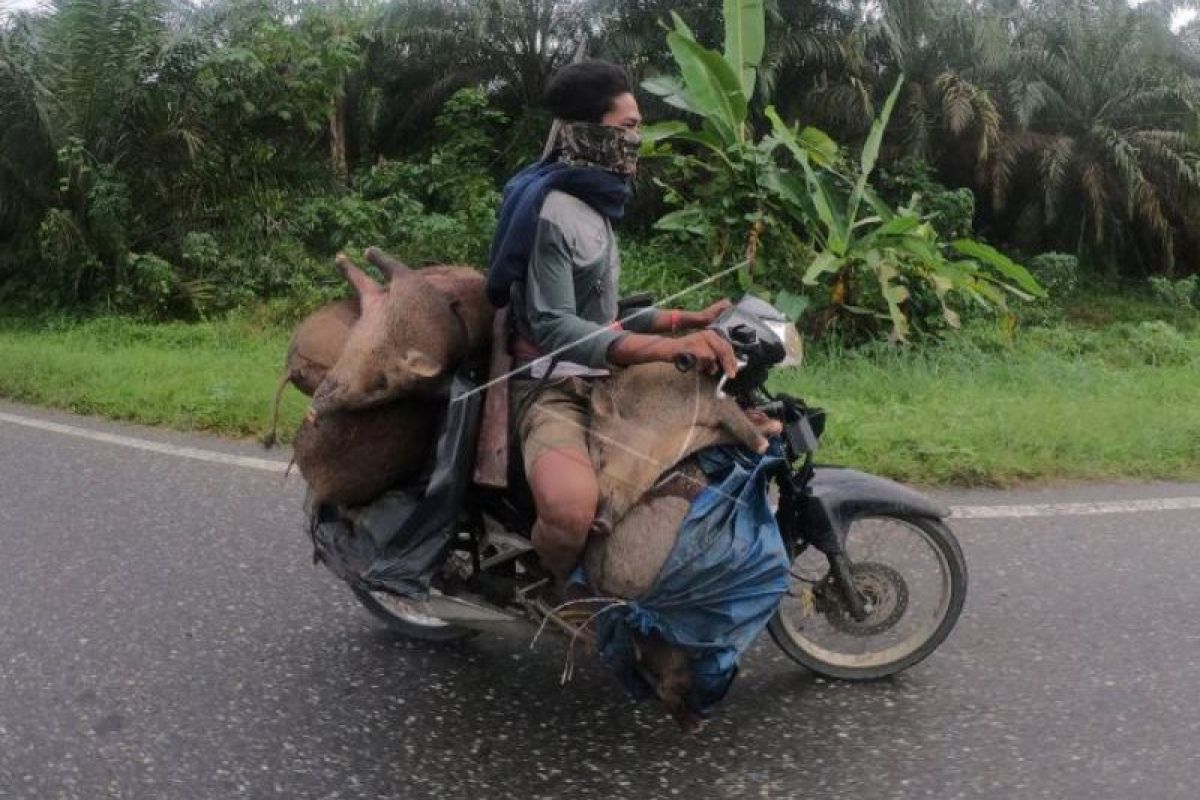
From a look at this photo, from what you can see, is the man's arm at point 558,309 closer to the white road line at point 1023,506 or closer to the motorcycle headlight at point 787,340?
the motorcycle headlight at point 787,340

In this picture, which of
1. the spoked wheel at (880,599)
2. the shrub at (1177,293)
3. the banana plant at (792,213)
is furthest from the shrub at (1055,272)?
the spoked wheel at (880,599)

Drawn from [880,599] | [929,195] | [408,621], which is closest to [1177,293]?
[929,195]

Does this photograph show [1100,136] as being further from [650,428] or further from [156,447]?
[650,428]

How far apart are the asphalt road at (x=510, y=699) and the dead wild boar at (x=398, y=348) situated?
901mm

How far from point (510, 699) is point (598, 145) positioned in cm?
153

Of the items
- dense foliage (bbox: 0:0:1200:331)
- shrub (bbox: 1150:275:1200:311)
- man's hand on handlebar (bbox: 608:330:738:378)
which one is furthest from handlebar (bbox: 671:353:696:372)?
shrub (bbox: 1150:275:1200:311)

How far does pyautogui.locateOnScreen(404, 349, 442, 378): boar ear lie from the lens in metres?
→ 3.02

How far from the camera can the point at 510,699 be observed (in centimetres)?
339

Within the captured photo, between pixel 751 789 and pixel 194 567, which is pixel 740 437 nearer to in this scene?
pixel 751 789

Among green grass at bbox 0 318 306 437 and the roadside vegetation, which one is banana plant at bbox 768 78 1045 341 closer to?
the roadside vegetation

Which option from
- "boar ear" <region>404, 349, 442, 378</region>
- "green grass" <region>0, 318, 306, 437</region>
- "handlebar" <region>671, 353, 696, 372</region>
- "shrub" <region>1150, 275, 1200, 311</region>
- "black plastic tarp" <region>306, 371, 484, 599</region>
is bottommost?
"green grass" <region>0, 318, 306, 437</region>

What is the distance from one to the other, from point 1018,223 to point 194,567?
12.4 meters

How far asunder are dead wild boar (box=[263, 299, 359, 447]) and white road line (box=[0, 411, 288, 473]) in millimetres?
2365

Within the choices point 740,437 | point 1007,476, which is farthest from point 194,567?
point 1007,476
